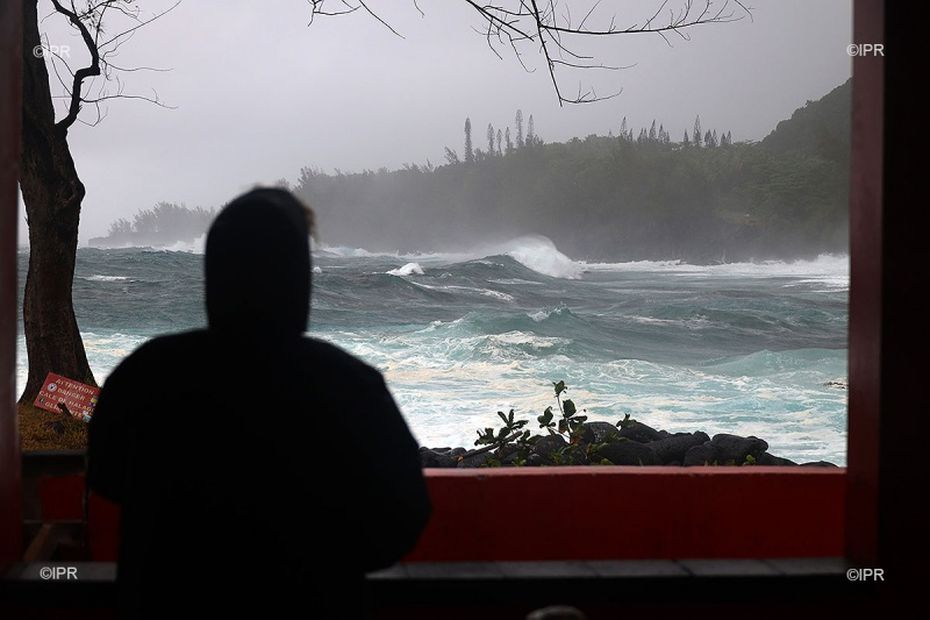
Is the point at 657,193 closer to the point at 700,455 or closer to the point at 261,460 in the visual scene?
the point at 700,455

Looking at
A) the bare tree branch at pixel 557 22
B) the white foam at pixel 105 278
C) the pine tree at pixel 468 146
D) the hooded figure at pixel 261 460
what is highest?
the pine tree at pixel 468 146

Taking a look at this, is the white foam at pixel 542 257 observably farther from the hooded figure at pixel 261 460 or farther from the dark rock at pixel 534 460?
the hooded figure at pixel 261 460

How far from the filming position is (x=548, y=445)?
11.9ft

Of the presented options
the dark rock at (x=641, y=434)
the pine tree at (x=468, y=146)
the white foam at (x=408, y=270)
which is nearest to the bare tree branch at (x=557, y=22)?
the dark rock at (x=641, y=434)

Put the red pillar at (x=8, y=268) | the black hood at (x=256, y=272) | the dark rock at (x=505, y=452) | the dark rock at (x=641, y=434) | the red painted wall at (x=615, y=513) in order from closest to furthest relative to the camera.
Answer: the black hood at (x=256, y=272) → the red pillar at (x=8, y=268) → the red painted wall at (x=615, y=513) → the dark rock at (x=505, y=452) → the dark rock at (x=641, y=434)

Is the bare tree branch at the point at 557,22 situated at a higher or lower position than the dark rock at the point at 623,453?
higher

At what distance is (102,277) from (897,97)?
19.6 metres

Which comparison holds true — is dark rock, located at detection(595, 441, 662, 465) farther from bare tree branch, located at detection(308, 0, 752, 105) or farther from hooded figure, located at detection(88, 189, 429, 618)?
hooded figure, located at detection(88, 189, 429, 618)

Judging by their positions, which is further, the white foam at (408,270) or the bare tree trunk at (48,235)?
the white foam at (408,270)

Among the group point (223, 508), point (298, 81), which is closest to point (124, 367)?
point (223, 508)

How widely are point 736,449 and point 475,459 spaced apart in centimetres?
117

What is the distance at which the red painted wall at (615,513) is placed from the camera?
2.00m

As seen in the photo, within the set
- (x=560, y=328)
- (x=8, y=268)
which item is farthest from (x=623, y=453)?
(x=560, y=328)

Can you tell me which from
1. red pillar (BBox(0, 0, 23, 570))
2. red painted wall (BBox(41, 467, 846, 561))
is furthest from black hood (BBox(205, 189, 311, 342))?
red painted wall (BBox(41, 467, 846, 561))
